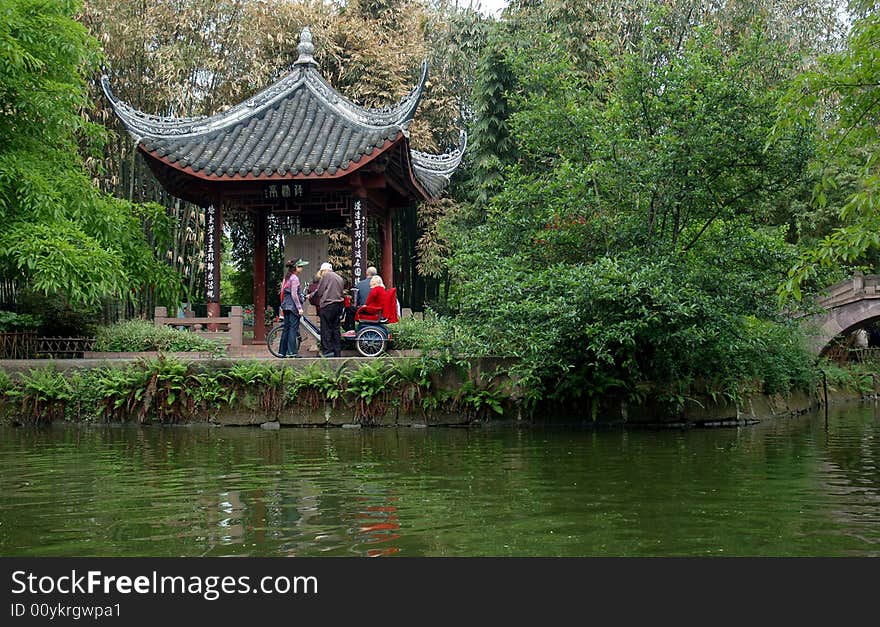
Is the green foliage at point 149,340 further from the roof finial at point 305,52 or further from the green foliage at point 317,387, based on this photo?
the roof finial at point 305,52

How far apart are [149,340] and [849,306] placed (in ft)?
60.0

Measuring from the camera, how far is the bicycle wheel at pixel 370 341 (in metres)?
13.1

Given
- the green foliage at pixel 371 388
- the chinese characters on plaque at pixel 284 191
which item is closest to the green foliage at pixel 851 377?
the chinese characters on plaque at pixel 284 191

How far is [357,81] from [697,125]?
15.3 m

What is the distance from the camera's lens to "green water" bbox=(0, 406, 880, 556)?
4.20m

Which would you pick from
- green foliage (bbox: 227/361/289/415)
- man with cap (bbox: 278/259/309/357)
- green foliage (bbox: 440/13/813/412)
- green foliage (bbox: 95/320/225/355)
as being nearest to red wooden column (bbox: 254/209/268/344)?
green foliage (bbox: 95/320/225/355)

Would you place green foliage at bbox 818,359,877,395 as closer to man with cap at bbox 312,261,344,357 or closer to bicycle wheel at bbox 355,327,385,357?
bicycle wheel at bbox 355,327,385,357

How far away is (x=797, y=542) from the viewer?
4172 millimetres

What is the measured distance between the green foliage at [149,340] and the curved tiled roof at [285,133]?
2.88 m

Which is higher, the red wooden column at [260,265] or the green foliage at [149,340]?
the red wooden column at [260,265]

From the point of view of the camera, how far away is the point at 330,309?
1262 centimetres

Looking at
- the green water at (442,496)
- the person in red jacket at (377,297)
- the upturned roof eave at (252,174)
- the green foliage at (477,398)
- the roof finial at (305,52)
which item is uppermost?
the roof finial at (305,52)

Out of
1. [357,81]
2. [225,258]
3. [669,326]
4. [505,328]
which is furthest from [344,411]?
[225,258]
